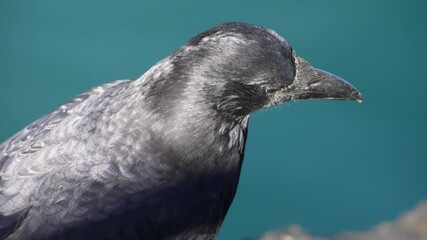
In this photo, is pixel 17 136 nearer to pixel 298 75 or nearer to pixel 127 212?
pixel 127 212

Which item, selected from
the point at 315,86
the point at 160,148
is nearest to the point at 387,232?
the point at 315,86

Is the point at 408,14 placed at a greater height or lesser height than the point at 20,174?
greater

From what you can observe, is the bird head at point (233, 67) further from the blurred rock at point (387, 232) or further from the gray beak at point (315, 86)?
the blurred rock at point (387, 232)

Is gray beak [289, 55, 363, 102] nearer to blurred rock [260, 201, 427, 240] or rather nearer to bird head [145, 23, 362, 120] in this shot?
bird head [145, 23, 362, 120]

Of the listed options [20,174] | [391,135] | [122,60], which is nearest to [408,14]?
[391,135]

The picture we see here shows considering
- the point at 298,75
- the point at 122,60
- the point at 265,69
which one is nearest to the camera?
the point at 265,69
